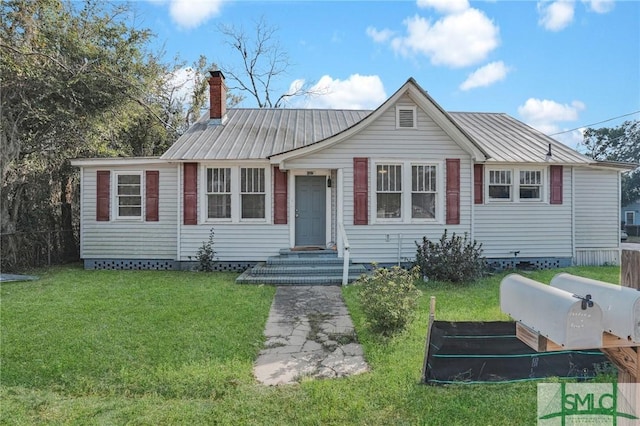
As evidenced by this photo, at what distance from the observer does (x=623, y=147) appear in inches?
1422

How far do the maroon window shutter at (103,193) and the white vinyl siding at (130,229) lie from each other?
0.39 feet

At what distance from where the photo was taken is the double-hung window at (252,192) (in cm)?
1032

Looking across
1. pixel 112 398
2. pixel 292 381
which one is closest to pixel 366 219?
pixel 292 381

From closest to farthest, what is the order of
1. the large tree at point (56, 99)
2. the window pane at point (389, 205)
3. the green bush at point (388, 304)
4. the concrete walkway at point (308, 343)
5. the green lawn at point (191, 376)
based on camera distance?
the green lawn at point (191, 376)
the concrete walkway at point (308, 343)
the green bush at point (388, 304)
the large tree at point (56, 99)
the window pane at point (389, 205)

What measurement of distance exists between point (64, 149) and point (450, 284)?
12215 millimetres

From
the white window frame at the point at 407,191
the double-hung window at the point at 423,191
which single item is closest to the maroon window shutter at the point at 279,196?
the white window frame at the point at 407,191

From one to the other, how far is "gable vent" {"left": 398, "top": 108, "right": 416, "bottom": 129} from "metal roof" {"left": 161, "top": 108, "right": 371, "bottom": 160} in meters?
2.50

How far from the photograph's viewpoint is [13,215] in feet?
35.7

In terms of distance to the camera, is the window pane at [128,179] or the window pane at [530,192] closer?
the window pane at [128,179]

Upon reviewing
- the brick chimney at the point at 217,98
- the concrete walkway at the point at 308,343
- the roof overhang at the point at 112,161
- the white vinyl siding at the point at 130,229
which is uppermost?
the brick chimney at the point at 217,98

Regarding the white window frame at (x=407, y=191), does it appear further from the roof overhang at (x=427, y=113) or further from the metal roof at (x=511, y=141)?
the metal roof at (x=511, y=141)

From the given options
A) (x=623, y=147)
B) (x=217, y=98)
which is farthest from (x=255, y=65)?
(x=623, y=147)

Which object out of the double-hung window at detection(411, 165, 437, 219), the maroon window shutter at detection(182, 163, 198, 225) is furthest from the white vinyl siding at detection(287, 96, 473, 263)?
the maroon window shutter at detection(182, 163, 198, 225)

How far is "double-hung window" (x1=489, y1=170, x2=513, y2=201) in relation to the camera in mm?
10836
